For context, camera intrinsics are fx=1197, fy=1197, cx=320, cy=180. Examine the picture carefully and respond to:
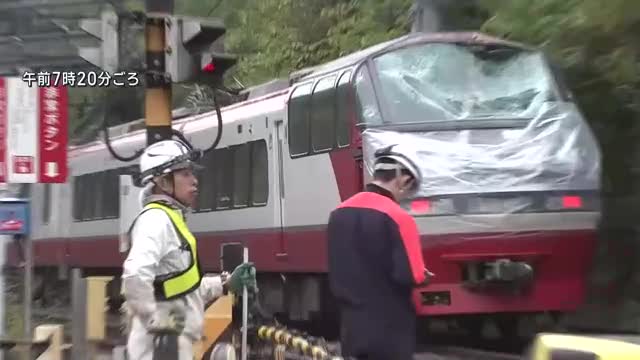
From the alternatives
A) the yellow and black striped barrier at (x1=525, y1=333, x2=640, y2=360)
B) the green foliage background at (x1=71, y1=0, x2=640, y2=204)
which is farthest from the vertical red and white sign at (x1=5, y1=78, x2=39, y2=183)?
the yellow and black striped barrier at (x1=525, y1=333, x2=640, y2=360)

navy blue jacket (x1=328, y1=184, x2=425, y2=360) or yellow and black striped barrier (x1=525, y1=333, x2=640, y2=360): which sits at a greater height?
navy blue jacket (x1=328, y1=184, x2=425, y2=360)

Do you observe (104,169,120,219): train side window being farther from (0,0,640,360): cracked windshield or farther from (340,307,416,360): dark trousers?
(340,307,416,360): dark trousers

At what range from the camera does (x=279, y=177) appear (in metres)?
14.7

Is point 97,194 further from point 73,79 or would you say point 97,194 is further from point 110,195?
point 73,79

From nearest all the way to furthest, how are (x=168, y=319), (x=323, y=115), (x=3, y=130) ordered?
(x=168, y=319)
(x=3, y=130)
(x=323, y=115)

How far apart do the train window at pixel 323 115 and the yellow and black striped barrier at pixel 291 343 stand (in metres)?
2.55

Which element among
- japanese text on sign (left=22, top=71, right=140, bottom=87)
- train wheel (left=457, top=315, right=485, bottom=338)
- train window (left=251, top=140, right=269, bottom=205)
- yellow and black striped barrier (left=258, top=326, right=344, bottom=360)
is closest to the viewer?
yellow and black striped barrier (left=258, top=326, right=344, bottom=360)

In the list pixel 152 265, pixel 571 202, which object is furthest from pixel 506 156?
pixel 152 265

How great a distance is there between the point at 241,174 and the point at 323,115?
9.56ft

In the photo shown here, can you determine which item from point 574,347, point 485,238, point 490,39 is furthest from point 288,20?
point 574,347

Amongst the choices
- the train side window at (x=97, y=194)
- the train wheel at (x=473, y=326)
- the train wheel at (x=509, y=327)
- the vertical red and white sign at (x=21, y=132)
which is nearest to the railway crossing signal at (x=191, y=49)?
the vertical red and white sign at (x=21, y=132)

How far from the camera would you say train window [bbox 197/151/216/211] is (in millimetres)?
17188

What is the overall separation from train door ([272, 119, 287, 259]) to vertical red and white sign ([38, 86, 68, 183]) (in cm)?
395

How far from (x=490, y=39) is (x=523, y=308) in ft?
9.85
